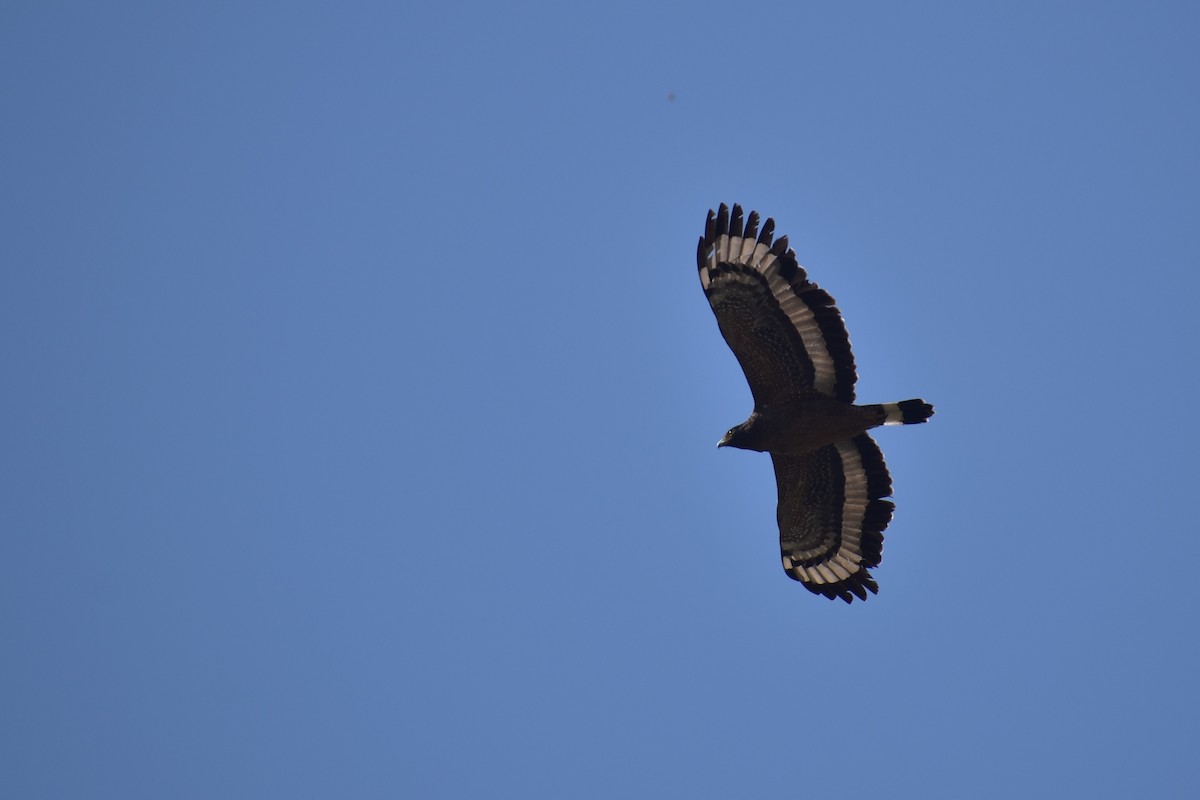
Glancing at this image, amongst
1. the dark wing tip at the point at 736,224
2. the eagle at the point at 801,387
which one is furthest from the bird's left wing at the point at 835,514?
the dark wing tip at the point at 736,224

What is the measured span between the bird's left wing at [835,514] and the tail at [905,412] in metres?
0.89

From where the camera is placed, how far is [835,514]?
51.6ft

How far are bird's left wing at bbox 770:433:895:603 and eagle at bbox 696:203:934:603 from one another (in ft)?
0.05

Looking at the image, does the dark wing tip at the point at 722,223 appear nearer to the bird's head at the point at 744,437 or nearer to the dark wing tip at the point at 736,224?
the dark wing tip at the point at 736,224

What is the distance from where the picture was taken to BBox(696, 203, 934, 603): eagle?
1427cm

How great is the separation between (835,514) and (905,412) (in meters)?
2.03

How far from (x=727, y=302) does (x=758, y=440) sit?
1.80 metres

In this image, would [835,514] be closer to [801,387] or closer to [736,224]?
[801,387]

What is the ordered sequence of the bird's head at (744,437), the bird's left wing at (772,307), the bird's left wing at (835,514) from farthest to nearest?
1. the bird's left wing at (835,514)
2. the bird's head at (744,437)
3. the bird's left wing at (772,307)

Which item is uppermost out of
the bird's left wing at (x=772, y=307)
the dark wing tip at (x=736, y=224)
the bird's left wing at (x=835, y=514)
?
the dark wing tip at (x=736, y=224)

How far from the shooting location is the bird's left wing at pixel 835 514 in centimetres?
1544

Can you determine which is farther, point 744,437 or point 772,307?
point 744,437

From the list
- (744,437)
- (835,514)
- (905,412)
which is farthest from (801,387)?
(835,514)

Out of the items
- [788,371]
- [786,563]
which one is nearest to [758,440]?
[788,371]
